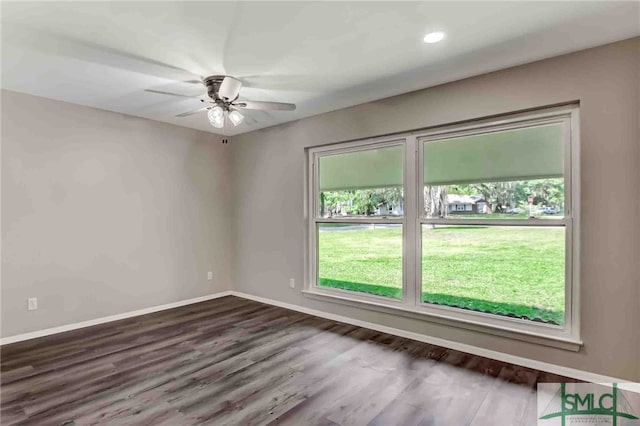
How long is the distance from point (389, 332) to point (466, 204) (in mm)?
1603

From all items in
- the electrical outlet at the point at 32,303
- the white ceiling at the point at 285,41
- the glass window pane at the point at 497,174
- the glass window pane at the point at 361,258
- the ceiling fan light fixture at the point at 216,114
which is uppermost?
the white ceiling at the point at 285,41

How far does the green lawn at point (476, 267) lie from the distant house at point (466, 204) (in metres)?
0.17

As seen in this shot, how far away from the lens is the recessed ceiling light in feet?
7.69

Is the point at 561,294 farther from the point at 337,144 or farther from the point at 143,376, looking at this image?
the point at 143,376

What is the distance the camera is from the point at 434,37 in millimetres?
2387

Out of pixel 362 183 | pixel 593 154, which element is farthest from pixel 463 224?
pixel 362 183

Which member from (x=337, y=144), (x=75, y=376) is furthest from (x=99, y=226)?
(x=337, y=144)

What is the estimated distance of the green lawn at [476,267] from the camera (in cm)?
288

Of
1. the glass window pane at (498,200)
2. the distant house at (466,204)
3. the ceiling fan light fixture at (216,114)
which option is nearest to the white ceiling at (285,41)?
the ceiling fan light fixture at (216,114)

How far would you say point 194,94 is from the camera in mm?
3506

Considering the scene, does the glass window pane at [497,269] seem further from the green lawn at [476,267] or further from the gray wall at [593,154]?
the gray wall at [593,154]

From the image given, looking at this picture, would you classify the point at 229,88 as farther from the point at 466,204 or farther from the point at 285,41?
the point at 466,204

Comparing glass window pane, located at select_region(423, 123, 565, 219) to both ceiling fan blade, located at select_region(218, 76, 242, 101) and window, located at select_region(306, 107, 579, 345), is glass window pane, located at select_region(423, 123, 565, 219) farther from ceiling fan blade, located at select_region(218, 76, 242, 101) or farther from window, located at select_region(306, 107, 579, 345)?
ceiling fan blade, located at select_region(218, 76, 242, 101)

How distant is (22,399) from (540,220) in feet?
13.9
